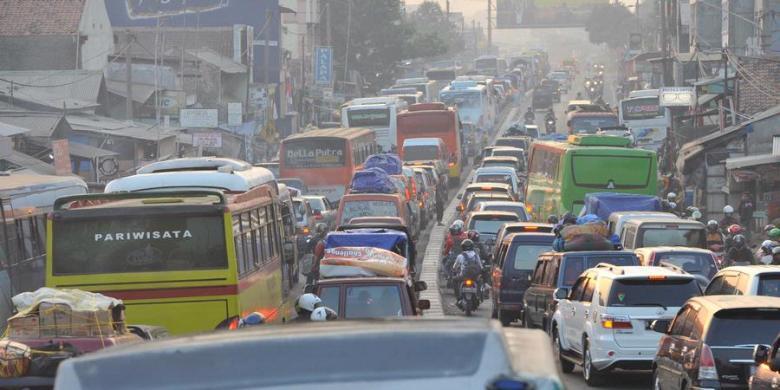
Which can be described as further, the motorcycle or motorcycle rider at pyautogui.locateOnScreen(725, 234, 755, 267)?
the motorcycle

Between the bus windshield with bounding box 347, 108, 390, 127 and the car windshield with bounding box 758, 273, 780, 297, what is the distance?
49.1 metres

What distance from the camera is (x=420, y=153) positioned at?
58250 millimetres

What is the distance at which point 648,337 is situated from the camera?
661 inches

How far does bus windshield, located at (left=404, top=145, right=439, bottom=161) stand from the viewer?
2285 inches

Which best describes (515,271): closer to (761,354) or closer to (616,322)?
(616,322)

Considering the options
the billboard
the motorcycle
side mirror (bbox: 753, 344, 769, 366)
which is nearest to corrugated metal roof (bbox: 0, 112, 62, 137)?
the motorcycle

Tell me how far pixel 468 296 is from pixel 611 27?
17195 cm

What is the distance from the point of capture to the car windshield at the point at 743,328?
13.3 metres

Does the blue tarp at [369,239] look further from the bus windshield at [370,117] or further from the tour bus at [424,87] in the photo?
the tour bus at [424,87]

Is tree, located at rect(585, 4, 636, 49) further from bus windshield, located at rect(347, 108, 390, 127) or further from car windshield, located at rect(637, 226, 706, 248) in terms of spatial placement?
car windshield, located at rect(637, 226, 706, 248)

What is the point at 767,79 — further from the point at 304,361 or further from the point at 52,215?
the point at 304,361

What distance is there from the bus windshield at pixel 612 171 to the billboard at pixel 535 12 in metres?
130

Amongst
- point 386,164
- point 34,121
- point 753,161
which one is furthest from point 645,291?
point 34,121

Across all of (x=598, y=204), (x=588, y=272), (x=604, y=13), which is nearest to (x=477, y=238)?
(x=598, y=204)
